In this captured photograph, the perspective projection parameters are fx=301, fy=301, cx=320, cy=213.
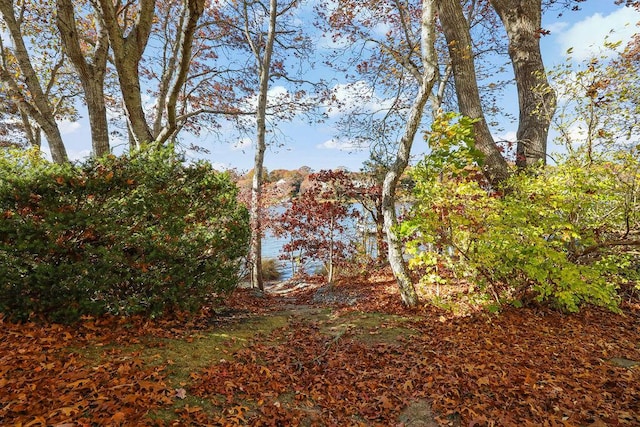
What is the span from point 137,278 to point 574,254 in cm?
599

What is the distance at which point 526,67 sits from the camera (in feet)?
20.1

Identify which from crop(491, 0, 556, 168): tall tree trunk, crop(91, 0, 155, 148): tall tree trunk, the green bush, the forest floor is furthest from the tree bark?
crop(491, 0, 556, 168): tall tree trunk

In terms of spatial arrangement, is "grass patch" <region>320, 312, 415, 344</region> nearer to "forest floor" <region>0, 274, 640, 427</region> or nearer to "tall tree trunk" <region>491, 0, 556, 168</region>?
"forest floor" <region>0, 274, 640, 427</region>

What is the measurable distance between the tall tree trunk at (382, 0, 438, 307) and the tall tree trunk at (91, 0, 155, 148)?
3998 millimetres

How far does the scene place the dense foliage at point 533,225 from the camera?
400 centimetres

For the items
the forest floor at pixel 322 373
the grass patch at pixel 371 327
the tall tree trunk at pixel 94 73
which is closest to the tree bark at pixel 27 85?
the tall tree trunk at pixel 94 73

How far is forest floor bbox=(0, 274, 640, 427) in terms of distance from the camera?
7.13 feet

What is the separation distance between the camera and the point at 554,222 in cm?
414

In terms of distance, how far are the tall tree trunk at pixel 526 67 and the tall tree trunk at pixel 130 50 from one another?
683 cm

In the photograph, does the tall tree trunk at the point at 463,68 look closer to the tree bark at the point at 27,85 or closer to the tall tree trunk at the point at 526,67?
the tall tree trunk at the point at 526,67

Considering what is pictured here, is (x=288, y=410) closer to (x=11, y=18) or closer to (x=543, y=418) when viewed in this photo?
(x=543, y=418)

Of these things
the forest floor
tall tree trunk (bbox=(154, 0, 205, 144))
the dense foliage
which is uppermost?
tall tree trunk (bbox=(154, 0, 205, 144))

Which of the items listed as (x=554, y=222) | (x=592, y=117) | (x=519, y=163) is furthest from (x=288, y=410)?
(x=519, y=163)

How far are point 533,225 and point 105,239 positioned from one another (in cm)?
551
